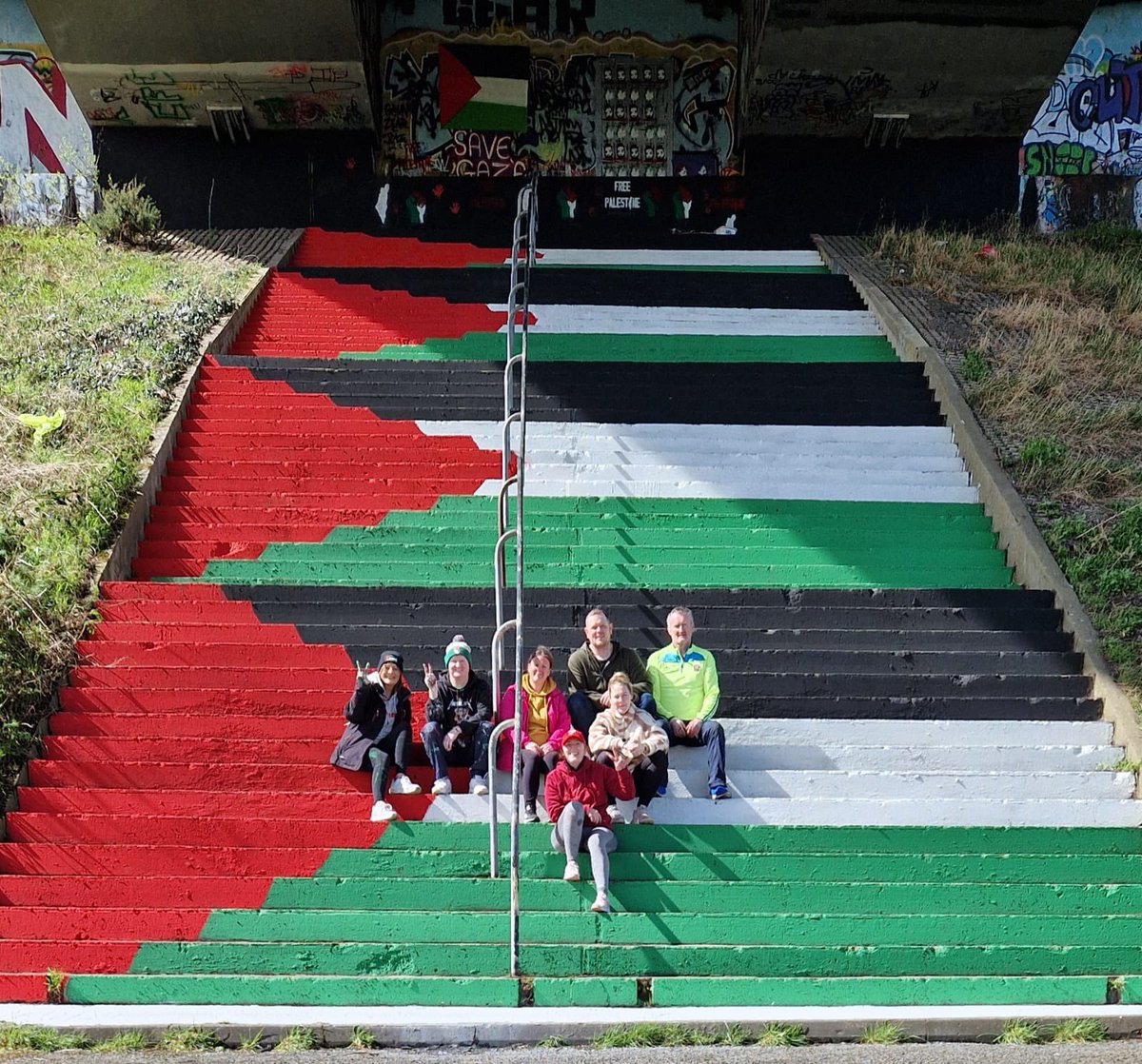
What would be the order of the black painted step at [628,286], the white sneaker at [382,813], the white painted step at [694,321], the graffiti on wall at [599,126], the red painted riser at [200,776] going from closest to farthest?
1. the white sneaker at [382,813]
2. the red painted riser at [200,776]
3. the white painted step at [694,321]
4. the black painted step at [628,286]
5. the graffiti on wall at [599,126]

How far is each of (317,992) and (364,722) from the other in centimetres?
177

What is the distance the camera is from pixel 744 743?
25.9 feet

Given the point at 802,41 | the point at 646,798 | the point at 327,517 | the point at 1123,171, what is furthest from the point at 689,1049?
the point at 1123,171

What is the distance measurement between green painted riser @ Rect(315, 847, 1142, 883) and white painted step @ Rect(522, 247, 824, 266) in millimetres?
10234

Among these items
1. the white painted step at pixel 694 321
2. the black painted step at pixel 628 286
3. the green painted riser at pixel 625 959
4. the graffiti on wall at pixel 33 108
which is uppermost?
the graffiti on wall at pixel 33 108

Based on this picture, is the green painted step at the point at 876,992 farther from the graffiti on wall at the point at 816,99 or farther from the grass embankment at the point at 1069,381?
the graffiti on wall at the point at 816,99

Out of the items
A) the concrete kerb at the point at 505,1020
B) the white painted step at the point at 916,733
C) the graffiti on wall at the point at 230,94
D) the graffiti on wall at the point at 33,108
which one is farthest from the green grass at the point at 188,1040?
the graffiti on wall at the point at 33,108

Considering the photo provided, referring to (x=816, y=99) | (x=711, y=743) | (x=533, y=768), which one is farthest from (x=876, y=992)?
(x=816, y=99)

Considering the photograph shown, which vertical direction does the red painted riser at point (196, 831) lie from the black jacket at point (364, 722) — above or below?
below

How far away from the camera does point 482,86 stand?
18188 millimetres

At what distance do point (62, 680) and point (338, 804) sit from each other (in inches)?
84.5

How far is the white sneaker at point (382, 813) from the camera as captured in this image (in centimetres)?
702

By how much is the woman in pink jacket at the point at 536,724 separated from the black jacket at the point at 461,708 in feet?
0.40

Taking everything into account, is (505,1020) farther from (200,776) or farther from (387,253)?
(387,253)
